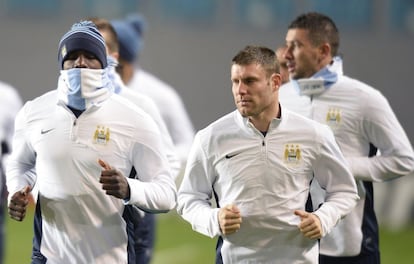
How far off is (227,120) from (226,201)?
1.24ft

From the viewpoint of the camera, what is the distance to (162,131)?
6.68 meters

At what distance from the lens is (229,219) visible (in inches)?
218

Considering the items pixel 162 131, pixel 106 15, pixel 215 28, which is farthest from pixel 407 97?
pixel 162 131

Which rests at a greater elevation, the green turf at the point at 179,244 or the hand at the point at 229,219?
the hand at the point at 229,219

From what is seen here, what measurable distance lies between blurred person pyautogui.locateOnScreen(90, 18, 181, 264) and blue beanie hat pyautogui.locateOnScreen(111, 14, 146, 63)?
0.96 meters

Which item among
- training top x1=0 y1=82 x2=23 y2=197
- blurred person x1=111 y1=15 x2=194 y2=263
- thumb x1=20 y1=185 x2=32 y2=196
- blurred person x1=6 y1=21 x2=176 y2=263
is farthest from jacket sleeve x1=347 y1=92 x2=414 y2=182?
training top x1=0 y1=82 x2=23 y2=197

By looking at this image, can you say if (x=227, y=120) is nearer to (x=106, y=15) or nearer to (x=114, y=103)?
(x=114, y=103)

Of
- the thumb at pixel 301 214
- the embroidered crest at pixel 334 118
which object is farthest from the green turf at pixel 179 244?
the thumb at pixel 301 214

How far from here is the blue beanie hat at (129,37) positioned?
834 cm

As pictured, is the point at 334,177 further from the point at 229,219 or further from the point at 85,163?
the point at 85,163

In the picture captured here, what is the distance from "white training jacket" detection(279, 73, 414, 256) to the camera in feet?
21.6

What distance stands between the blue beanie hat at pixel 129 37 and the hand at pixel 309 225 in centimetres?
292

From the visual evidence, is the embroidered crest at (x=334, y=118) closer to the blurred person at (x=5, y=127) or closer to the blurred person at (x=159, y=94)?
the blurred person at (x=159, y=94)

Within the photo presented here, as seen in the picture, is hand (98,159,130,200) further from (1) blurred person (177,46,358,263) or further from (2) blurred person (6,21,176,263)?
(1) blurred person (177,46,358,263)
